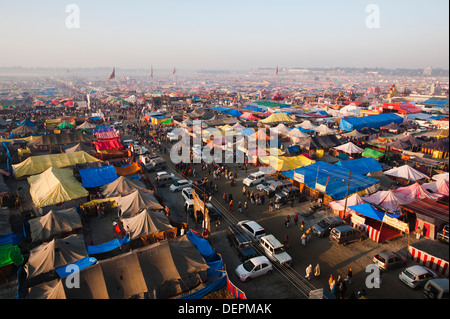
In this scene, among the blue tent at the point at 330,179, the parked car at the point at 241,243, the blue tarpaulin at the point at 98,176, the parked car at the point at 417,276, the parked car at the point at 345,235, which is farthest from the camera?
the blue tarpaulin at the point at 98,176

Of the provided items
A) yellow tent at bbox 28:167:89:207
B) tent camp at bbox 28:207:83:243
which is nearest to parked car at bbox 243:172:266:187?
yellow tent at bbox 28:167:89:207

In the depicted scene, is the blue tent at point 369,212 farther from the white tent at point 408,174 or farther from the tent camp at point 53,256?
the tent camp at point 53,256

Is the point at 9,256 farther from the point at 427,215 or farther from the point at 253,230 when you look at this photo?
the point at 427,215

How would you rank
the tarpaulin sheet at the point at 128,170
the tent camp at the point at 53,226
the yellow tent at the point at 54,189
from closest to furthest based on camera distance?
the tent camp at the point at 53,226 → the yellow tent at the point at 54,189 → the tarpaulin sheet at the point at 128,170

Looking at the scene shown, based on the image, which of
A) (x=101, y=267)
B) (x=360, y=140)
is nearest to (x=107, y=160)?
(x=101, y=267)

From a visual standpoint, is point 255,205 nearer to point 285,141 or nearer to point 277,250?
point 277,250

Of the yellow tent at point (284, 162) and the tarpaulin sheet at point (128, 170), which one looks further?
the yellow tent at point (284, 162)

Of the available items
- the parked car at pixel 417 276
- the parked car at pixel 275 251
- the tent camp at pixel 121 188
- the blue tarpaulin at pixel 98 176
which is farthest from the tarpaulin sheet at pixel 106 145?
the parked car at pixel 417 276
